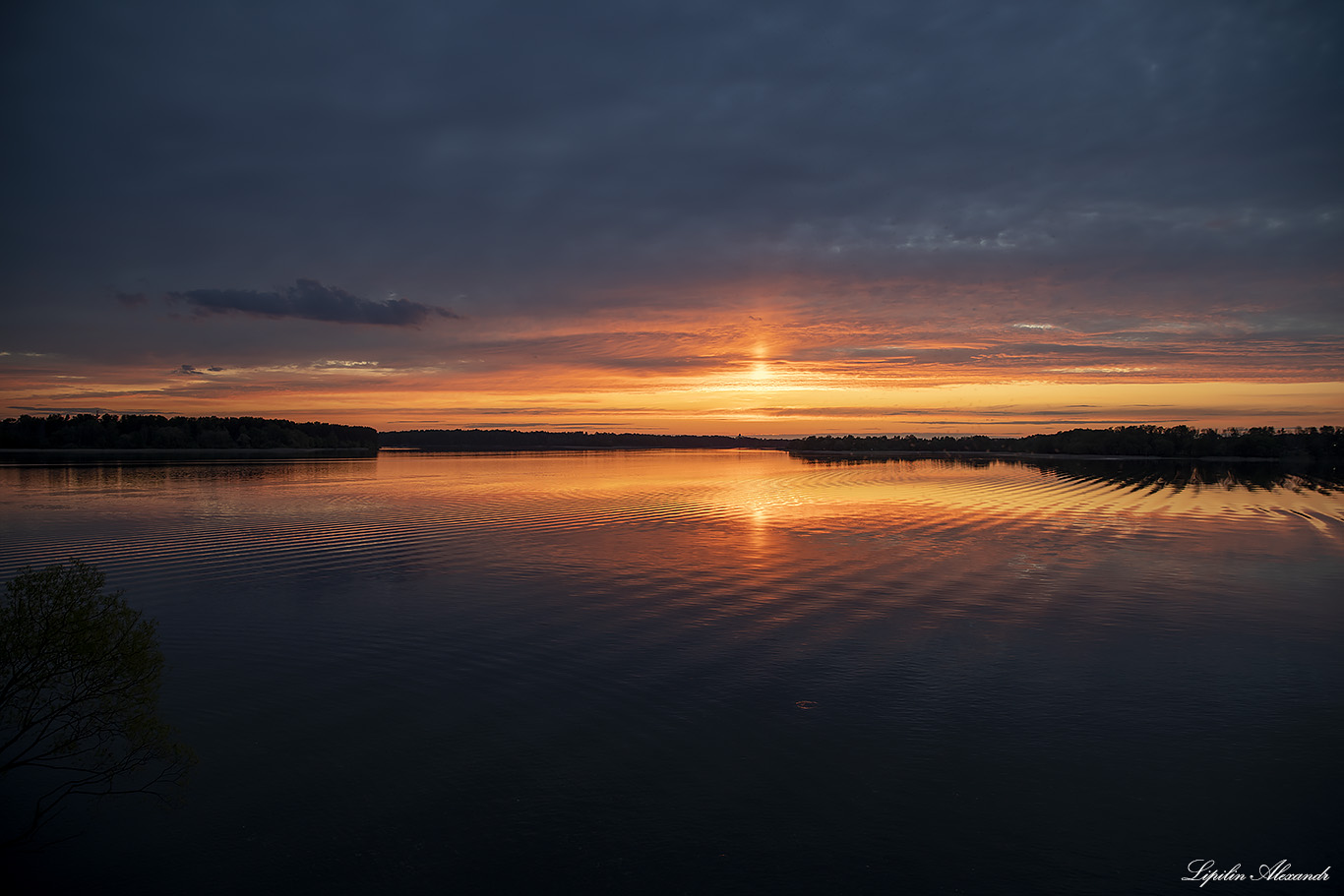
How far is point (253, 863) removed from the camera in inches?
263

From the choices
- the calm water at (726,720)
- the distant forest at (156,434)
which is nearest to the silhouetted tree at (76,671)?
the calm water at (726,720)

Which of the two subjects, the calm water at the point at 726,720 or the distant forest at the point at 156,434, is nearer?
the calm water at the point at 726,720

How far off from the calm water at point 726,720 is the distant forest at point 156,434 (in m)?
138

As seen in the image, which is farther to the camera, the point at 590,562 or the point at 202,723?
the point at 590,562

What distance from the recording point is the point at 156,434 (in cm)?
13550

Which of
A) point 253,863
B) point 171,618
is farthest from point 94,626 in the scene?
point 171,618

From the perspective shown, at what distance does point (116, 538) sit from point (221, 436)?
452 feet

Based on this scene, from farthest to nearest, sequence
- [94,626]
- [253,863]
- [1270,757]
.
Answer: [1270,757] < [94,626] < [253,863]

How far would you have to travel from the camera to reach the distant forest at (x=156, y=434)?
13250 cm

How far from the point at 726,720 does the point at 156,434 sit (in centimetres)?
16203

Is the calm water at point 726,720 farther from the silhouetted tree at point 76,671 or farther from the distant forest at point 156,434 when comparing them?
the distant forest at point 156,434

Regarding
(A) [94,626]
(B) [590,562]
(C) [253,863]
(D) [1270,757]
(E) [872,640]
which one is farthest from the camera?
(B) [590,562]

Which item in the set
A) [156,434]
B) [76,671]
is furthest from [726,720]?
[156,434]

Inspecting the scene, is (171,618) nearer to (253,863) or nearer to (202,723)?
(202,723)
